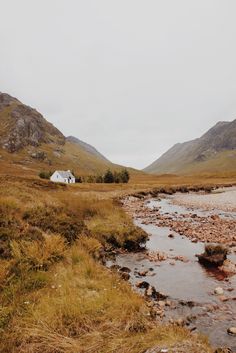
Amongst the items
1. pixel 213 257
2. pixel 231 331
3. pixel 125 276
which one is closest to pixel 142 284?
pixel 125 276

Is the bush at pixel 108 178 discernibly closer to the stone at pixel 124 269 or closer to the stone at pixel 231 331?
the stone at pixel 124 269

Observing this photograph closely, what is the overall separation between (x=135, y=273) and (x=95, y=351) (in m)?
7.36

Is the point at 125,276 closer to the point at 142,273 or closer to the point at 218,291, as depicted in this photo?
the point at 142,273

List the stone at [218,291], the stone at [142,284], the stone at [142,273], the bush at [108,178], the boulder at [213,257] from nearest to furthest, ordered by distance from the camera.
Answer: the stone at [218,291] → the stone at [142,284] → the stone at [142,273] → the boulder at [213,257] → the bush at [108,178]

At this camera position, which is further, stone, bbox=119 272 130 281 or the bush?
the bush

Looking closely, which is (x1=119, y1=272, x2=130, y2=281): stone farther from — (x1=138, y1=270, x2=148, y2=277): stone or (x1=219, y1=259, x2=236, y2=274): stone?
(x1=219, y1=259, x2=236, y2=274): stone

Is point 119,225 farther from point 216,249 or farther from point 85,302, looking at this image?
point 85,302

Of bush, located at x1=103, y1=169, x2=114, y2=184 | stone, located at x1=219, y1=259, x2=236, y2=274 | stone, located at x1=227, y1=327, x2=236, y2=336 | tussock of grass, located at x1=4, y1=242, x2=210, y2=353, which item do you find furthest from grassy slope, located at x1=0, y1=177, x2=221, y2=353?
bush, located at x1=103, y1=169, x2=114, y2=184

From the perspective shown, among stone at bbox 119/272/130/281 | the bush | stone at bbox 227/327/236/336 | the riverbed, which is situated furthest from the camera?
the bush

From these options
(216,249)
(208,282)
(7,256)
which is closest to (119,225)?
(216,249)

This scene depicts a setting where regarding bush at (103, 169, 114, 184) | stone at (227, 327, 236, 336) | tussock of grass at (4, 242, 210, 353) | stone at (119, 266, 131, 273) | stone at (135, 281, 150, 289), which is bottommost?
stone at (227, 327, 236, 336)

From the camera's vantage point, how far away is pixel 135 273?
45.3 ft

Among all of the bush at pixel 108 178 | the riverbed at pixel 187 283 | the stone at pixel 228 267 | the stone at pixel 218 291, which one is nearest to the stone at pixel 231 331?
the riverbed at pixel 187 283

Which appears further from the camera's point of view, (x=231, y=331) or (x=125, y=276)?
(x=125, y=276)
